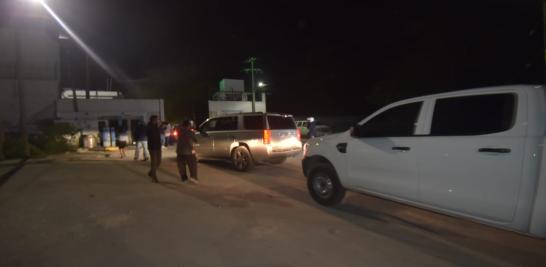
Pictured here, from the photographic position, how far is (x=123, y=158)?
13.6 metres

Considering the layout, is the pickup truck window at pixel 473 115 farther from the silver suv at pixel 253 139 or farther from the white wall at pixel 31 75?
the white wall at pixel 31 75

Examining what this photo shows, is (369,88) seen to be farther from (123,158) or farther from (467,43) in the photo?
(123,158)

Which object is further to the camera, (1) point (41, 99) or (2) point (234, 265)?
(1) point (41, 99)

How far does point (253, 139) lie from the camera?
376 inches

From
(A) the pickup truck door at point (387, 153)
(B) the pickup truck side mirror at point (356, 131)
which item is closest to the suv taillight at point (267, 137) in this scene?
(A) the pickup truck door at point (387, 153)

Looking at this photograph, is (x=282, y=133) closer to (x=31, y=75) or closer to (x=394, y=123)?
(x=394, y=123)

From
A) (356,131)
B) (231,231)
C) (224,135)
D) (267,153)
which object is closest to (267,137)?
(267,153)

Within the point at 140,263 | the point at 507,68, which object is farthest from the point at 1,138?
the point at 507,68

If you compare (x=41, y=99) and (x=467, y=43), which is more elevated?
(x=467, y=43)

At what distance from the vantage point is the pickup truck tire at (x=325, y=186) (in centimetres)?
581

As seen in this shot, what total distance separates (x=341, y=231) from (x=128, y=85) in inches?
1557

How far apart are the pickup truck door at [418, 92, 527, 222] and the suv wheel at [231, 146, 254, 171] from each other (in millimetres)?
6024

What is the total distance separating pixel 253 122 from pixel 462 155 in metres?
6.49

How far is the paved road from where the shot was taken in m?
3.88
